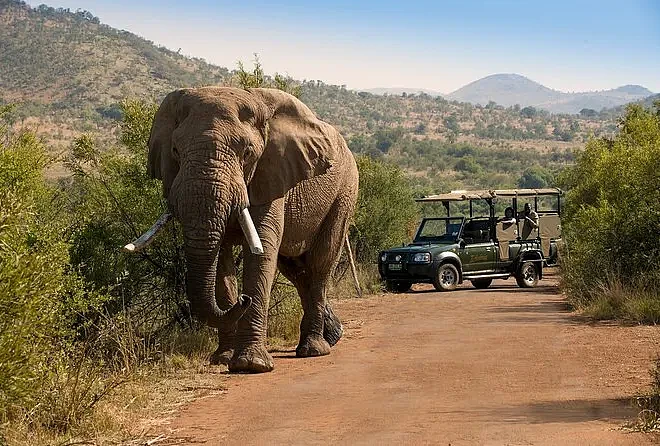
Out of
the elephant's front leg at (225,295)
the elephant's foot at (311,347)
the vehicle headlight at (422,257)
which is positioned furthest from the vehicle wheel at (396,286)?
the elephant's front leg at (225,295)

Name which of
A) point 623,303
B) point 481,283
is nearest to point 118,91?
Answer: point 481,283

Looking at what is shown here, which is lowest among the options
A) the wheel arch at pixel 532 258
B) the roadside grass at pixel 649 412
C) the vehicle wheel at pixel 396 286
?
the vehicle wheel at pixel 396 286

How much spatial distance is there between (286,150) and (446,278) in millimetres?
13176

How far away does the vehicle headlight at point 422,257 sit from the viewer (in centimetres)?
2400

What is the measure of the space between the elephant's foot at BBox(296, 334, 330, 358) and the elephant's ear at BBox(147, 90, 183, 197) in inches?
110

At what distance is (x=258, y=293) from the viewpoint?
11.2m

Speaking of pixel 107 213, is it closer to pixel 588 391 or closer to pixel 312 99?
pixel 588 391

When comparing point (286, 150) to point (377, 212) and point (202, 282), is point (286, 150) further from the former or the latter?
point (377, 212)

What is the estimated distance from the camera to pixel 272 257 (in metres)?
11.4

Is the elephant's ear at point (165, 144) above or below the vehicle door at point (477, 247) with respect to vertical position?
above

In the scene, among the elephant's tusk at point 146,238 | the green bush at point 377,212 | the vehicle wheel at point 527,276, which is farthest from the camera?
the green bush at point 377,212

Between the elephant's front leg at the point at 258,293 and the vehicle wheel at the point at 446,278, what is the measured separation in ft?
42.4

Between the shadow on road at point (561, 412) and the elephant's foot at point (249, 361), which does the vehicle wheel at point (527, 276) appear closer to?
the elephant's foot at point (249, 361)

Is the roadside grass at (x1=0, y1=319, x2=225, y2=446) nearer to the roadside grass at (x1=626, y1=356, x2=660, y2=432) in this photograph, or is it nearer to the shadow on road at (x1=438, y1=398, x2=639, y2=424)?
the shadow on road at (x1=438, y1=398, x2=639, y2=424)
